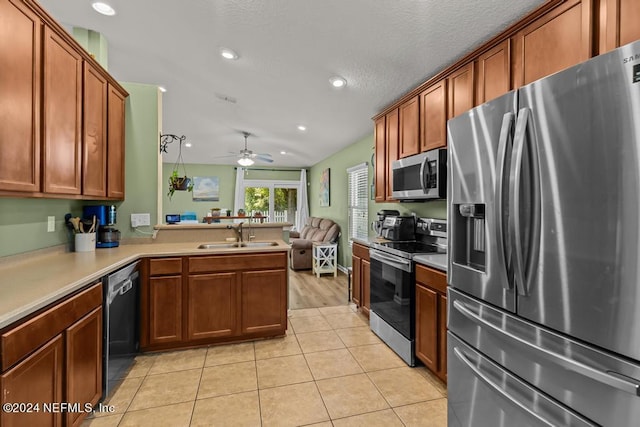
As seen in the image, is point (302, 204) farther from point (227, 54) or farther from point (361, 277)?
point (227, 54)

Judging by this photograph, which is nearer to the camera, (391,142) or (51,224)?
(51,224)

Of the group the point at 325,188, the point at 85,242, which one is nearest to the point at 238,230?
the point at 85,242

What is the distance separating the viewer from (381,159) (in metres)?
3.64

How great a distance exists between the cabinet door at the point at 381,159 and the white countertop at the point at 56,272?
1.45 metres

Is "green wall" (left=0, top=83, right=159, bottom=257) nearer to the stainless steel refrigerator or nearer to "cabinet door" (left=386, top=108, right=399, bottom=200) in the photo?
"cabinet door" (left=386, top=108, right=399, bottom=200)

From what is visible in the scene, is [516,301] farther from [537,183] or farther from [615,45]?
[615,45]

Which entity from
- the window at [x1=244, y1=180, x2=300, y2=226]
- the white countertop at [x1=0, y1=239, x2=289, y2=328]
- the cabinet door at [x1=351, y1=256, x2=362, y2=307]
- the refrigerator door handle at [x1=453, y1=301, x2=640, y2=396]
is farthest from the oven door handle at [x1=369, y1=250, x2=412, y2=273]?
the window at [x1=244, y1=180, x2=300, y2=226]

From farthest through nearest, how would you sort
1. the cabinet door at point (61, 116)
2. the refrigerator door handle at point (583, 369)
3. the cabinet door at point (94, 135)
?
1. the cabinet door at point (94, 135)
2. the cabinet door at point (61, 116)
3. the refrigerator door handle at point (583, 369)

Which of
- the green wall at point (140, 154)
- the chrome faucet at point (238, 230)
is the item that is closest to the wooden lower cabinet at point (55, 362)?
the green wall at point (140, 154)

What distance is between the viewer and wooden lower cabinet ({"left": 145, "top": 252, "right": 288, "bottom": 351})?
2.55 m

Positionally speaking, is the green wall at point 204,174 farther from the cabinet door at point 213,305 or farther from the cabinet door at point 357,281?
the cabinet door at point 213,305

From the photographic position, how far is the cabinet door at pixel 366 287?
130 inches

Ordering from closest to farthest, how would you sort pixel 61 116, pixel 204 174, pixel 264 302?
1. pixel 61 116
2. pixel 264 302
3. pixel 204 174

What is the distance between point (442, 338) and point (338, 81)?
2481 millimetres
